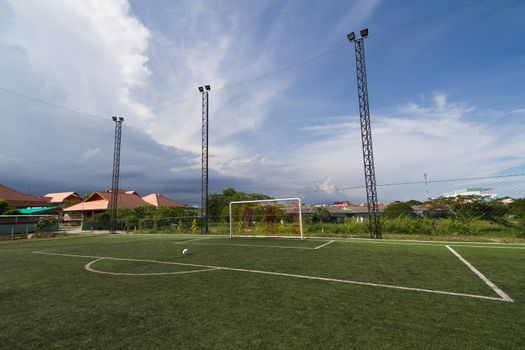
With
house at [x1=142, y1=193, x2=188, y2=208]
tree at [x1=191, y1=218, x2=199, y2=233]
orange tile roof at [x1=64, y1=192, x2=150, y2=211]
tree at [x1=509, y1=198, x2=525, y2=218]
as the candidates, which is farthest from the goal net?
house at [x1=142, y1=193, x2=188, y2=208]

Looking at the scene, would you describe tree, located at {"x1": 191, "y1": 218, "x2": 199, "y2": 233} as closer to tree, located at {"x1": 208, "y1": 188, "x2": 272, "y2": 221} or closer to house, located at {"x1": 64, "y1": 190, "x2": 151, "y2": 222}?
house, located at {"x1": 64, "y1": 190, "x2": 151, "y2": 222}

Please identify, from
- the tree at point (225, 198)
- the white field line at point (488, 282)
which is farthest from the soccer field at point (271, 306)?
the tree at point (225, 198)

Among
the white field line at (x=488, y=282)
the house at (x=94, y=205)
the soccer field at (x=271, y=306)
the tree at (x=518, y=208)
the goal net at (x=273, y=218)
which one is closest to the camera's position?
the soccer field at (x=271, y=306)

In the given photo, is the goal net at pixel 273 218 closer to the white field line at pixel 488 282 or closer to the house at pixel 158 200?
the white field line at pixel 488 282

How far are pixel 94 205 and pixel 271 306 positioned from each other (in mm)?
50428

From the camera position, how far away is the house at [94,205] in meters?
44.7

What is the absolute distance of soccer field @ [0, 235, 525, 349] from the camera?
112 inches

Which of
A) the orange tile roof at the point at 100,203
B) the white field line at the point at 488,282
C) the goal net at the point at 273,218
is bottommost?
the white field line at the point at 488,282

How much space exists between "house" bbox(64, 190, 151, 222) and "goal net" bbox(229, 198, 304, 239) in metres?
35.5

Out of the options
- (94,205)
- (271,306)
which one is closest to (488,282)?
(271,306)

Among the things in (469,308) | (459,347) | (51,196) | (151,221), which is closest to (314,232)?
(469,308)

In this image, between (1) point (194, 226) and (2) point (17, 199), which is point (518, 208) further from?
(2) point (17, 199)

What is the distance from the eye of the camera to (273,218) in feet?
51.4

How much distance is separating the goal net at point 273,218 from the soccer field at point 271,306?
26.8ft
